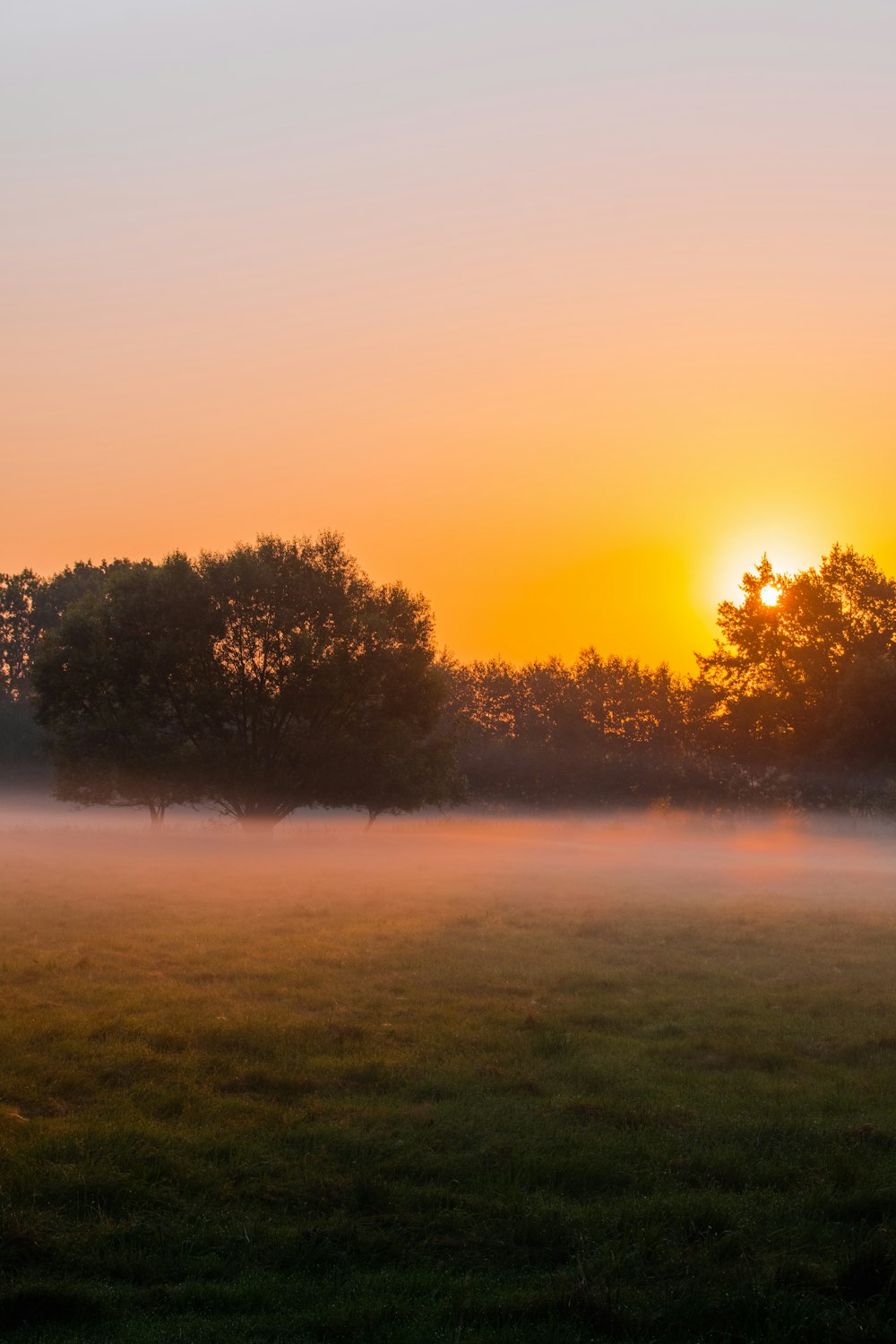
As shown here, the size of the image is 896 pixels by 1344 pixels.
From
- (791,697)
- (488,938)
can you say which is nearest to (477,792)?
(791,697)

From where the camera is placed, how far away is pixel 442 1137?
430 inches

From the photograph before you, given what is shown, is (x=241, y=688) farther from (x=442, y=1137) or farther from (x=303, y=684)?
(x=442, y=1137)

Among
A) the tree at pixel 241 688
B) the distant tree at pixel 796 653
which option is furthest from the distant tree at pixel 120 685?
the distant tree at pixel 796 653

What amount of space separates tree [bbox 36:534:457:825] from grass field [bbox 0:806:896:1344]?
2935 cm

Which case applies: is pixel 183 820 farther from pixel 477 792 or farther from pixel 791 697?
pixel 791 697

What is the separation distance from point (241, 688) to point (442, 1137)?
44503 mm

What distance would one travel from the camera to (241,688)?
Answer: 54.2m

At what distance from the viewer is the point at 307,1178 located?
9.81 m

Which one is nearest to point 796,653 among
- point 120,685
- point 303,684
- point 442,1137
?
point 303,684

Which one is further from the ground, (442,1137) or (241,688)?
(241,688)

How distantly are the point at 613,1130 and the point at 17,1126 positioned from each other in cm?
576

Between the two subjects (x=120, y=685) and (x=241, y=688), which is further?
(x=241, y=688)

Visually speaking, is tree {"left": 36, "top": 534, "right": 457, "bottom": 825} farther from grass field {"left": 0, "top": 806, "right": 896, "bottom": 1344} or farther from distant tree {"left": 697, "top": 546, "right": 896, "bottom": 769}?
grass field {"left": 0, "top": 806, "right": 896, "bottom": 1344}

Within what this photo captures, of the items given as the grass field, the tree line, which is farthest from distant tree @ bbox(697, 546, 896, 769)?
the grass field
